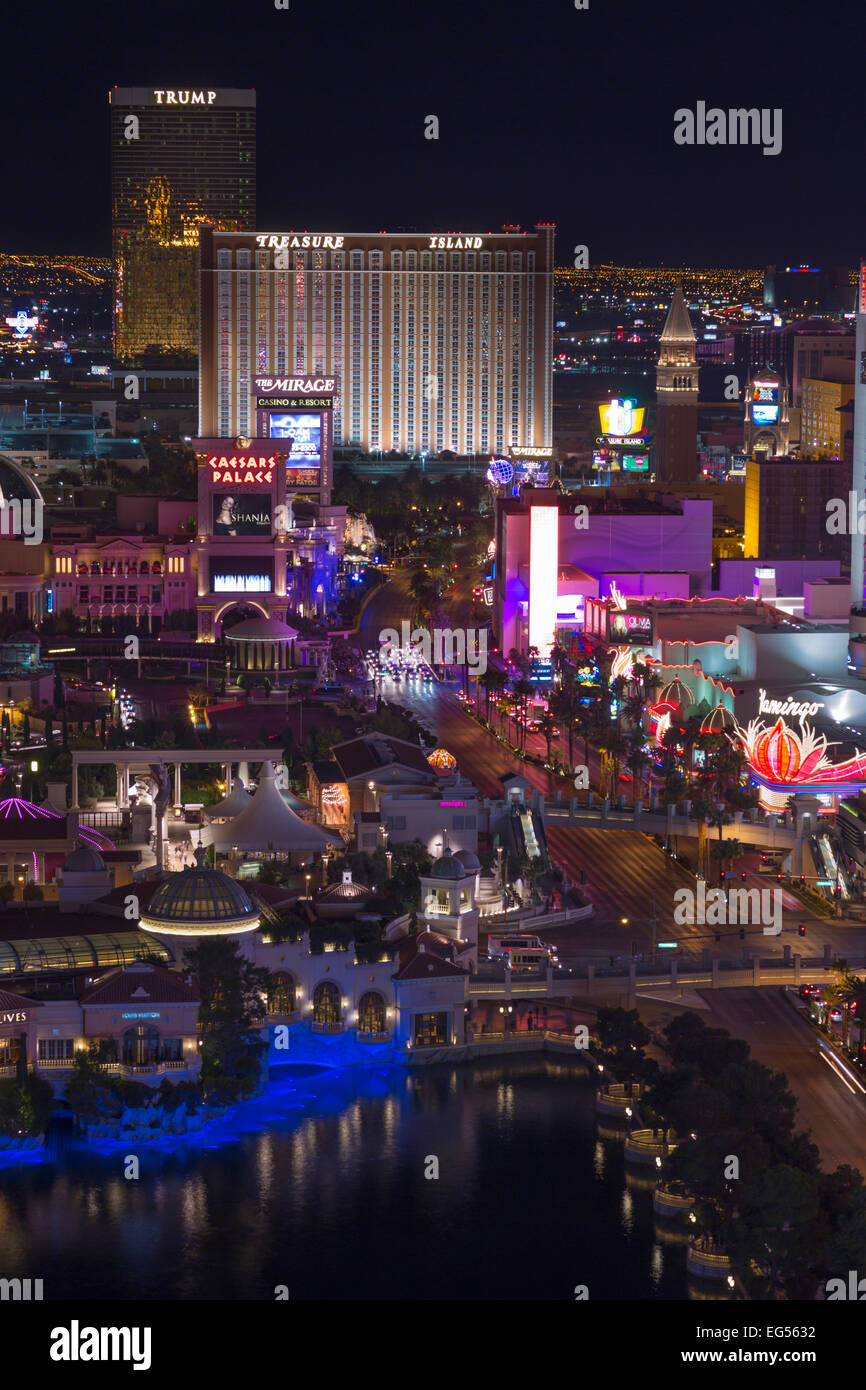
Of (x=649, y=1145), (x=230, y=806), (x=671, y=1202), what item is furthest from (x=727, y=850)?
(x=671, y=1202)

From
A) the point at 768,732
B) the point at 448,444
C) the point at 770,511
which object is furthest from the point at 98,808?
the point at 448,444

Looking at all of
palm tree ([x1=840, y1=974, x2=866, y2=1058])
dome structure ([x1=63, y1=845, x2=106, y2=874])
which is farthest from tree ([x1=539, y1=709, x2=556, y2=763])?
palm tree ([x1=840, y1=974, x2=866, y2=1058])

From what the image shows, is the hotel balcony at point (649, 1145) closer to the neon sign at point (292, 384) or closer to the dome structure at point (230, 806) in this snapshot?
the dome structure at point (230, 806)

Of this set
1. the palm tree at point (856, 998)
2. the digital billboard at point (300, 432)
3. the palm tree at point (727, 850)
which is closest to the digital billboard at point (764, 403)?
the digital billboard at point (300, 432)

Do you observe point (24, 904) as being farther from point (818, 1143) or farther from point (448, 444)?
point (448, 444)

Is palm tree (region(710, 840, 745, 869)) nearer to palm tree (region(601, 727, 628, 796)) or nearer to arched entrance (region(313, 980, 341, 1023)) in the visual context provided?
palm tree (region(601, 727, 628, 796))

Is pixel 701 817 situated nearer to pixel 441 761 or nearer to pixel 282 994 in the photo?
pixel 441 761
